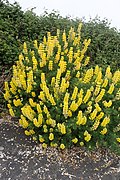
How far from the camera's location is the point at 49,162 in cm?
427

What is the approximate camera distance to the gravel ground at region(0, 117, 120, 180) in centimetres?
417

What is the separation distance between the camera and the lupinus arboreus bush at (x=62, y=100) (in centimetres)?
411

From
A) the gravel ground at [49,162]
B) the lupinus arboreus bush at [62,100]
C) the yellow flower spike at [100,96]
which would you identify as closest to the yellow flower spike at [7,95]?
the lupinus arboreus bush at [62,100]

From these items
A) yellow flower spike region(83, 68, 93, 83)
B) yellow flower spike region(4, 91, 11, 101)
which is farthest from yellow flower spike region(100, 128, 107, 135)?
yellow flower spike region(4, 91, 11, 101)

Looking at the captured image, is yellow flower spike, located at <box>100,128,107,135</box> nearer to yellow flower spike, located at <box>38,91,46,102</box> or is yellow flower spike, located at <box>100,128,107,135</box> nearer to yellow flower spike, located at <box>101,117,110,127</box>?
yellow flower spike, located at <box>101,117,110,127</box>

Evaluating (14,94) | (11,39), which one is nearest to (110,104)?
(14,94)

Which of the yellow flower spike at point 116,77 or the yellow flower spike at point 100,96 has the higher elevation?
the yellow flower spike at point 116,77

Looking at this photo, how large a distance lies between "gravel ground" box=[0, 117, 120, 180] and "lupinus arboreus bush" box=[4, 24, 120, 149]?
0.11 m

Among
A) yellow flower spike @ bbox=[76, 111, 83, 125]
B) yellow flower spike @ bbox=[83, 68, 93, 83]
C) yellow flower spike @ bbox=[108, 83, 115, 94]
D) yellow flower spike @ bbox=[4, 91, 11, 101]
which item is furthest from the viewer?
yellow flower spike @ bbox=[4, 91, 11, 101]

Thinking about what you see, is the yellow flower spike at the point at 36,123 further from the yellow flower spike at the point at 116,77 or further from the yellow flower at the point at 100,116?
the yellow flower spike at the point at 116,77

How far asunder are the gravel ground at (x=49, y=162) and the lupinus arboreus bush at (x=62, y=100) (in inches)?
4.5

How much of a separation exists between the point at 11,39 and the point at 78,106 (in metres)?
1.69

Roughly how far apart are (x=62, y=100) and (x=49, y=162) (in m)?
0.59

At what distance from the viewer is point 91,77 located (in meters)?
4.50
